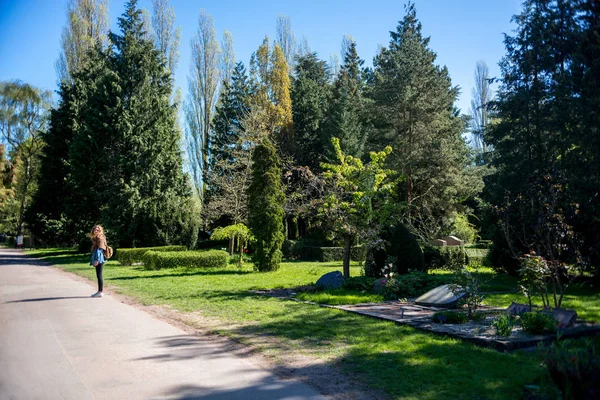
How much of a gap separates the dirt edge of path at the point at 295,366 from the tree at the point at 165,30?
3580 centimetres

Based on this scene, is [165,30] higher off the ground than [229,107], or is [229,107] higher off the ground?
[165,30]

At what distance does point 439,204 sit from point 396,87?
917 centimetres

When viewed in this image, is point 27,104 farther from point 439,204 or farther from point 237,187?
point 439,204

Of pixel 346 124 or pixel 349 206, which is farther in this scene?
pixel 346 124

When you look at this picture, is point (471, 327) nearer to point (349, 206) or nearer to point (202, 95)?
point (349, 206)

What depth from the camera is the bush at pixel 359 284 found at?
471 inches

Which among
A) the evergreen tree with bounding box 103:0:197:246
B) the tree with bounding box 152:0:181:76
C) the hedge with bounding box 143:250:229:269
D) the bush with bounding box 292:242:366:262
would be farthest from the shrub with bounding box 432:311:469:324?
the tree with bounding box 152:0:181:76

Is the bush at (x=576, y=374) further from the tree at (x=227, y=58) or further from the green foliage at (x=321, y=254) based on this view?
the tree at (x=227, y=58)

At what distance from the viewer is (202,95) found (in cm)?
4162

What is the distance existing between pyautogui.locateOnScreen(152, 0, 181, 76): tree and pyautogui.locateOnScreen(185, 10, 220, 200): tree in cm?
206

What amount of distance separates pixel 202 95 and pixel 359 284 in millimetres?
33731

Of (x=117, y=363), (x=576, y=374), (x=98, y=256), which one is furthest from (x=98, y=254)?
(x=576, y=374)

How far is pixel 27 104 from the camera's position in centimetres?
4247

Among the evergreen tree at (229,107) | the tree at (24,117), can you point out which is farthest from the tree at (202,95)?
the tree at (24,117)
